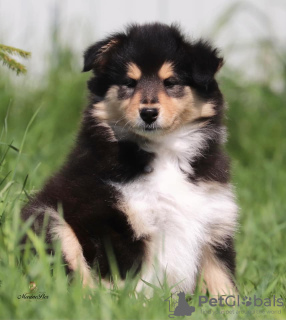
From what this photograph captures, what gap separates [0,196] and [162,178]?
3.33ft

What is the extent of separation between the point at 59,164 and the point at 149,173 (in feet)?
5.74

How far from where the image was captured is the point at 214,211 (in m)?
3.64

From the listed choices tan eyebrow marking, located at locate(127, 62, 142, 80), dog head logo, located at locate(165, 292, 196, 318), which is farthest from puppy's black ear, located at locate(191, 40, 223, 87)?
dog head logo, located at locate(165, 292, 196, 318)

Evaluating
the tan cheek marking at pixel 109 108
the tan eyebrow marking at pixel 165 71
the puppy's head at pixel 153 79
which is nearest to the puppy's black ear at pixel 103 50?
the puppy's head at pixel 153 79

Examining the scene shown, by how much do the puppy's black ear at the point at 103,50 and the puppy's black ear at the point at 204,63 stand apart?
52 cm

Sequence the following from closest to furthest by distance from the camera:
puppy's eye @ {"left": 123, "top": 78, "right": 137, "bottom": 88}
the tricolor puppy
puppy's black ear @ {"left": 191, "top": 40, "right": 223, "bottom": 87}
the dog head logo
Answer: the dog head logo
the tricolor puppy
puppy's black ear @ {"left": 191, "top": 40, "right": 223, "bottom": 87}
puppy's eye @ {"left": 123, "top": 78, "right": 137, "bottom": 88}

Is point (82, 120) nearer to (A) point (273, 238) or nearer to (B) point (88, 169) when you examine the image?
(B) point (88, 169)

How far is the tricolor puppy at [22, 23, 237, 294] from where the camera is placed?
3.42 meters

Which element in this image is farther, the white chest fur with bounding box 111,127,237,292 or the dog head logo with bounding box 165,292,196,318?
the white chest fur with bounding box 111,127,237,292

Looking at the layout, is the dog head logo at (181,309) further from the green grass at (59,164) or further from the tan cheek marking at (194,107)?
the tan cheek marking at (194,107)

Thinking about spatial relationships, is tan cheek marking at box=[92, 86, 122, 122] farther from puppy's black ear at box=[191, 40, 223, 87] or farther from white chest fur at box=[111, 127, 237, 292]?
puppy's black ear at box=[191, 40, 223, 87]

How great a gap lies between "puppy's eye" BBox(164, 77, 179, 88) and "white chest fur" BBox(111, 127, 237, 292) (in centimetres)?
46

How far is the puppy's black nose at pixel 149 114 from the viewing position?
11.8 ft

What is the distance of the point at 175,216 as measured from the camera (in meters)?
3.55
